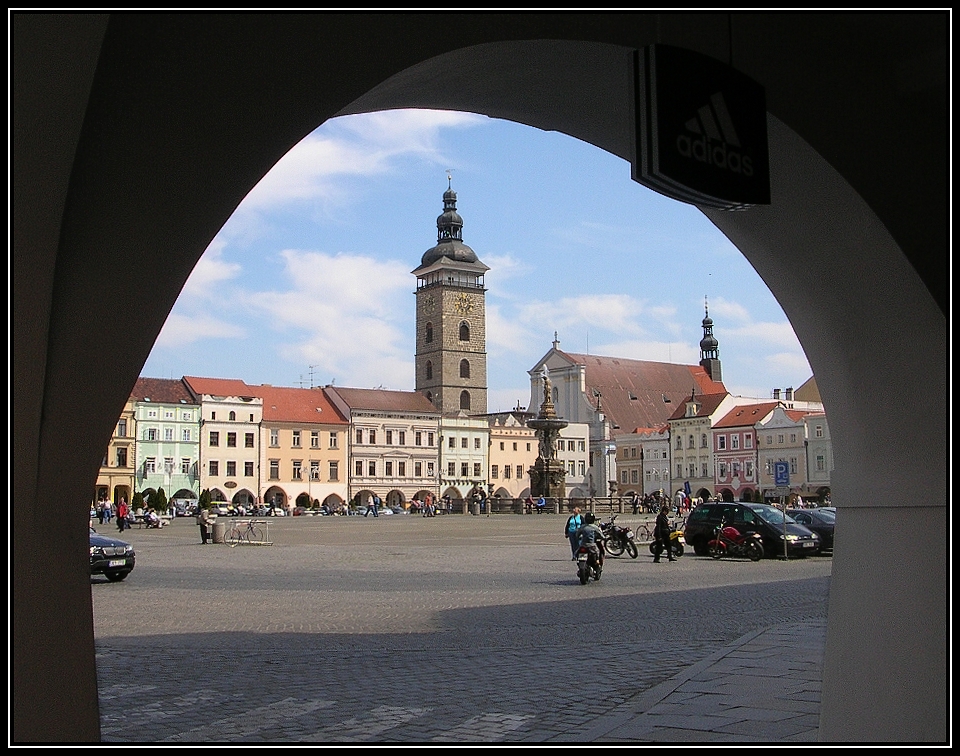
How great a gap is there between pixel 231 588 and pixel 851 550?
50.7ft

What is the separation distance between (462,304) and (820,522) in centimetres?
11294

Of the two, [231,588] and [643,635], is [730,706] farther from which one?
[231,588]

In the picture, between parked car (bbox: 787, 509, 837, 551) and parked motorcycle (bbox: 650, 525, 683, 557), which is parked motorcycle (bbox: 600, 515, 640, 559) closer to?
parked motorcycle (bbox: 650, 525, 683, 557)

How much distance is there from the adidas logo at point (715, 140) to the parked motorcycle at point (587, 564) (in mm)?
16519

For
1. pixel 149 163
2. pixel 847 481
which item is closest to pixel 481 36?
pixel 149 163

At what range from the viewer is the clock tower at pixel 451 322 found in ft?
443

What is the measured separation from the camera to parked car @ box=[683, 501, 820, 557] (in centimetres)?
2712

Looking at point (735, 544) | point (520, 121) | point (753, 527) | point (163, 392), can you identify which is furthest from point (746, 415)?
point (520, 121)

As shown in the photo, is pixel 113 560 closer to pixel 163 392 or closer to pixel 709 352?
pixel 163 392

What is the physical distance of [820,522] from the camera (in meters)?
29.7

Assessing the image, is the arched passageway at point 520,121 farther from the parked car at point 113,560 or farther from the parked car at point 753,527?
the parked car at point 753,527

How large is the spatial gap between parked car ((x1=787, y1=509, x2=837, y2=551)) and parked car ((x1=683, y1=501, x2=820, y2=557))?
1.83 feet

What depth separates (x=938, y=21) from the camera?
556 cm

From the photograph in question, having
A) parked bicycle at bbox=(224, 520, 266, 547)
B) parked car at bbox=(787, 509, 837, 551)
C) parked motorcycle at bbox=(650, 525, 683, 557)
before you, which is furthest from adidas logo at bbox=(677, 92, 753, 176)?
parked bicycle at bbox=(224, 520, 266, 547)
